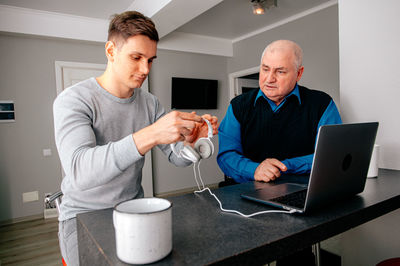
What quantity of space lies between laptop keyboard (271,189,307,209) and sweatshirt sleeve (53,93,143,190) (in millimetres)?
474

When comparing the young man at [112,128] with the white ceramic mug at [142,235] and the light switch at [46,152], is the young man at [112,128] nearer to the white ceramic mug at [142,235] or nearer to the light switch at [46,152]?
the white ceramic mug at [142,235]

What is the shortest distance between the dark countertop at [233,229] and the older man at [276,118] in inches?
22.0

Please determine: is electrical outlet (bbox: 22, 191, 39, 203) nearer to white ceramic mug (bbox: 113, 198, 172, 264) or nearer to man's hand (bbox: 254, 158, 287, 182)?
man's hand (bbox: 254, 158, 287, 182)

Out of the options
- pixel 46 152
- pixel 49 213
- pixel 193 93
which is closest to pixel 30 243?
pixel 49 213

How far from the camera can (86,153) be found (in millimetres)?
838

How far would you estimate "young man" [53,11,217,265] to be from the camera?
816mm

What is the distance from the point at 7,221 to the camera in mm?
3648

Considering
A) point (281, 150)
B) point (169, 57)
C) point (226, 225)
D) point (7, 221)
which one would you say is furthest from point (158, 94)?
point (226, 225)

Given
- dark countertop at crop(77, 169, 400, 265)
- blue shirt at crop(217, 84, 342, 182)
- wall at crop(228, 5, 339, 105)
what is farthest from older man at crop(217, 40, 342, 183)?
wall at crop(228, 5, 339, 105)

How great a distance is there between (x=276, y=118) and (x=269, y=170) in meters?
0.49

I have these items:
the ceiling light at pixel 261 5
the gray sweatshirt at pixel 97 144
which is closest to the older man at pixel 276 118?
the gray sweatshirt at pixel 97 144

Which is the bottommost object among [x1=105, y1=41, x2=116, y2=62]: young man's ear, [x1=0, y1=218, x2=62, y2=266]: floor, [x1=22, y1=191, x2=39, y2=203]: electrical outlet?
[x1=0, y1=218, x2=62, y2=266]: floor

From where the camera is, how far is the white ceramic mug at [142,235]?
0.51 metres

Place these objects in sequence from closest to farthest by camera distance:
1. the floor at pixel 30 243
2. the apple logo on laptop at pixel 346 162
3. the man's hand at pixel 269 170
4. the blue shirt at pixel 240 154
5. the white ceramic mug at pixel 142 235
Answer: the white ceramic mug at pixel 142 235 → the apple logo on laptop at pixel 346 162 → the man's hand at pixel 269 170 → the blue shirt at pixel 240 154 → the floor at pixel 30 243
